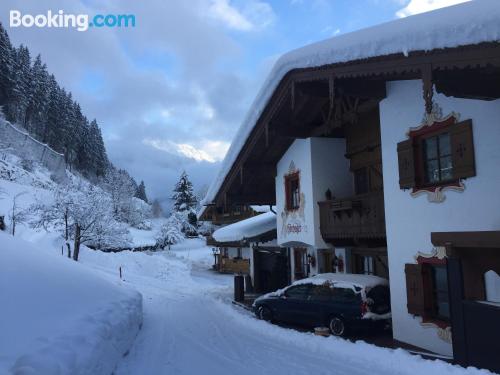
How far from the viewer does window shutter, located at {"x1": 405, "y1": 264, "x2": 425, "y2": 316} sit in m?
10.7

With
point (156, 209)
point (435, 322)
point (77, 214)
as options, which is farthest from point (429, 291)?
point (156, 209)

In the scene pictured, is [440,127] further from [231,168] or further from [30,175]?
[30,175]

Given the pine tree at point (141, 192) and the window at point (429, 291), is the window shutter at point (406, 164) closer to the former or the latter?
the window at point (429, 291)

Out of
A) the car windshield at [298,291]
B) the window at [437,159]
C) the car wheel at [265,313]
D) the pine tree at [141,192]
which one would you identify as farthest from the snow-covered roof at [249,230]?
the pine tree at [141,192]

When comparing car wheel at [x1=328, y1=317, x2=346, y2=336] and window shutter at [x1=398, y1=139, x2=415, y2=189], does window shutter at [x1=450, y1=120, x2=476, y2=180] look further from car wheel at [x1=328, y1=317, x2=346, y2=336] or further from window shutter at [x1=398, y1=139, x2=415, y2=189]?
car wheel at [x1=328, y1=317, x2=346, y2=336]

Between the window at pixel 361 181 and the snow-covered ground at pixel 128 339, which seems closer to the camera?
the snow-covered ground at pixel 128 339

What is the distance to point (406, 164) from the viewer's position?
443 inches

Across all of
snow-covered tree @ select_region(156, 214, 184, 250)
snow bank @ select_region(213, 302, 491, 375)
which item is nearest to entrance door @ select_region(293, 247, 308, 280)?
snow bank @ select_region(213, 302, 491, 375)

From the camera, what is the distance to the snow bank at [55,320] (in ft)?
16.2

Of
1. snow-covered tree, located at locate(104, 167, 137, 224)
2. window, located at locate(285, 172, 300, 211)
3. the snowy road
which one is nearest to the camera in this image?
the snowy road

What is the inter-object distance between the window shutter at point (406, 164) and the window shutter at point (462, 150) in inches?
51.3

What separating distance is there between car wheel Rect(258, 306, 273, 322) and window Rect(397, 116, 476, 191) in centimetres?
656

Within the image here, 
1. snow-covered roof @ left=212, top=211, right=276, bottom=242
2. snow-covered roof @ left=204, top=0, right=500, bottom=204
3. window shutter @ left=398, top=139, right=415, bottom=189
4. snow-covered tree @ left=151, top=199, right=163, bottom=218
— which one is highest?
snow-covered tree @ left=151, top=199, right=163, bottom=218

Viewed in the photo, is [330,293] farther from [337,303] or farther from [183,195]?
[183,195]
